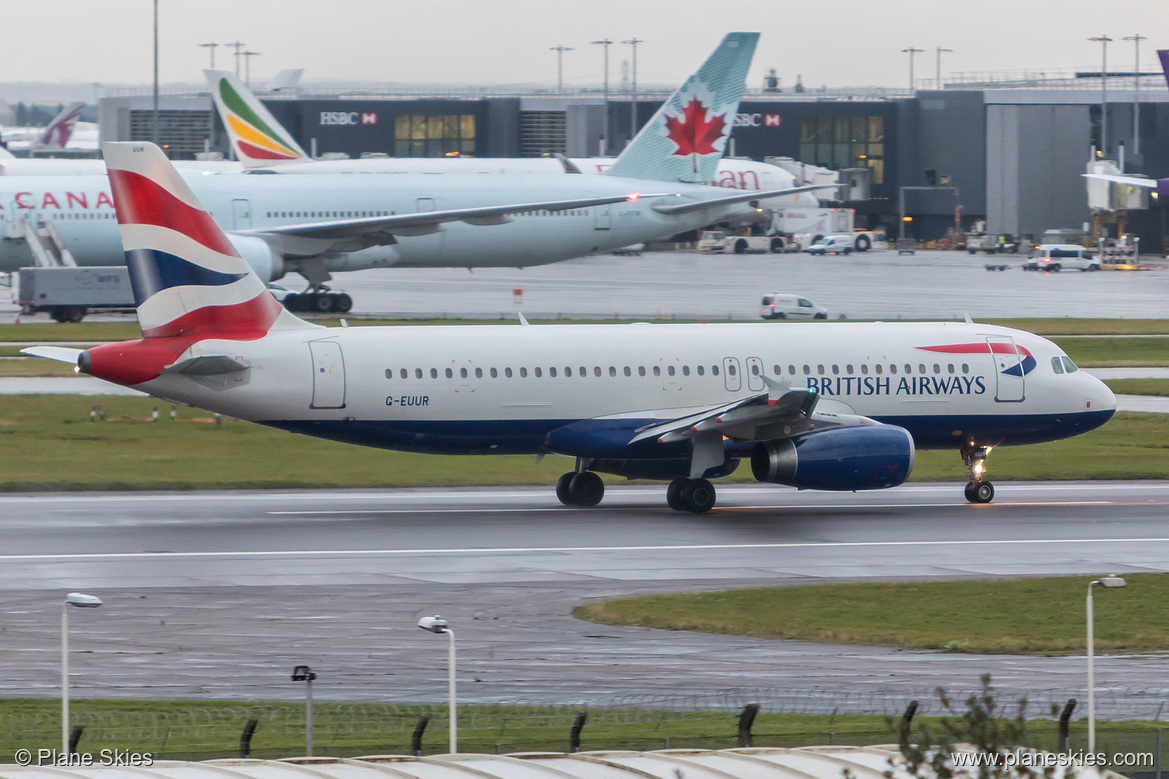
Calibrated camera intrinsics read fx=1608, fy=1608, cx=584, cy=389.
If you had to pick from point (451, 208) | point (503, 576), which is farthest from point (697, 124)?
point (503, 576)

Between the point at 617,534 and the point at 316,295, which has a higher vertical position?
the point at 316,295

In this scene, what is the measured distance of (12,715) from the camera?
18.2 m

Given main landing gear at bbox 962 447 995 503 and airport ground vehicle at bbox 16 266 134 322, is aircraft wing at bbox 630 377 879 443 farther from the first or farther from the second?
airport ground vehicle at bbox 16 266 134 322

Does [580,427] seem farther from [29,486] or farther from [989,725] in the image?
[989,725]

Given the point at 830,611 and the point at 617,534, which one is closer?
the point at 830,611

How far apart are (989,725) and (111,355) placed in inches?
942

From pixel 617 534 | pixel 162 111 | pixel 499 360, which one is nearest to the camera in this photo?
pixel 617 534

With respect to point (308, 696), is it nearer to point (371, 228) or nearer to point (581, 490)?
point (581, 490)

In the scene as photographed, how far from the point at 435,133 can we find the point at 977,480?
132481 millimetres

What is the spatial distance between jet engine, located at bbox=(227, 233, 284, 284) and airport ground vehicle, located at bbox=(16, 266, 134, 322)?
16.6 feet

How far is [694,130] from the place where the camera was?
73938mm

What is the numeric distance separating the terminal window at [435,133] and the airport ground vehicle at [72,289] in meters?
96.8

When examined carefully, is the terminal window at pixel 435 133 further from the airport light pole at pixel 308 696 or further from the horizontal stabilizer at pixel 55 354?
the airport light pole at pixel 308 696

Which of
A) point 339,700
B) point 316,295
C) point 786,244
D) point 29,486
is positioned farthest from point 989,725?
point 786,244
